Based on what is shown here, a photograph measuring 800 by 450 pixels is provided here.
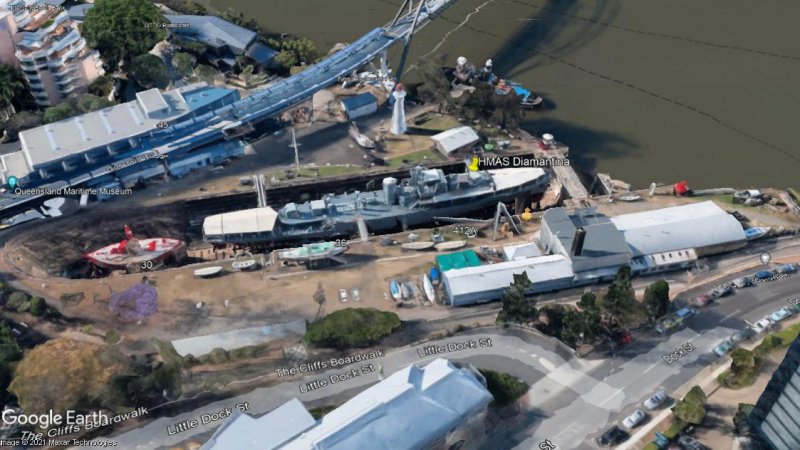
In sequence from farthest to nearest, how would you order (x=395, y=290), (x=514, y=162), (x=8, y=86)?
(x=8, y=86) < (x=514, y=162) < (x=395, y=290)

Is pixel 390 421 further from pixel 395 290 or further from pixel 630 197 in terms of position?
pixel 630 197

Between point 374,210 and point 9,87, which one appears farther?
point 9,87

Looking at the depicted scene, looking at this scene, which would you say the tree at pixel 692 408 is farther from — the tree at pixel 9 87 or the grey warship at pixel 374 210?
the tree at pixel 9 87

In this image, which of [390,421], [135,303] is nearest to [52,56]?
[135,303]

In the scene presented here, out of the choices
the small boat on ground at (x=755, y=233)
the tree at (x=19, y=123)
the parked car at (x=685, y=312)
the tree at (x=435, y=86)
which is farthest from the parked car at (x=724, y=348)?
the tree at (x=19, y=123)

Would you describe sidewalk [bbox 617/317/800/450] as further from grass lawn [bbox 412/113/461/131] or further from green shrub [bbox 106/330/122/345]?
grass lawn [bbox 412/113/461/131]

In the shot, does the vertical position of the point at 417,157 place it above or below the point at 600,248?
below

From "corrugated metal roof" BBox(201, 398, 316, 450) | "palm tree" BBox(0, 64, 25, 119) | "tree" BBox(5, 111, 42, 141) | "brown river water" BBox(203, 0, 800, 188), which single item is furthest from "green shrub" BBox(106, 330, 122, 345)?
"brown river water" BBox(203, 0, 800, 188)
